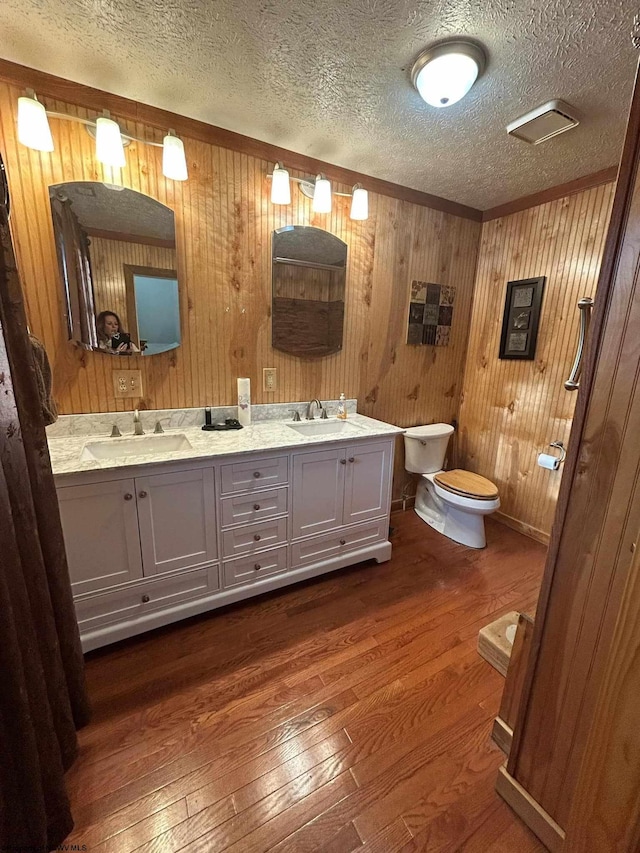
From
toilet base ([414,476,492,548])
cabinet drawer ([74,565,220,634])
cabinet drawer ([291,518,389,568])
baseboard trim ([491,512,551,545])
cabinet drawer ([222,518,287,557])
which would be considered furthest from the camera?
baseboard trim ([491,512,551,545])

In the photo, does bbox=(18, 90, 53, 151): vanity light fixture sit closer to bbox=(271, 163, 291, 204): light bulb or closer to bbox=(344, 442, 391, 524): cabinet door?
bbox=(271, 163, 291, 204): light bulb

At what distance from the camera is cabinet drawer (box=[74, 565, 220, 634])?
60.9 inches

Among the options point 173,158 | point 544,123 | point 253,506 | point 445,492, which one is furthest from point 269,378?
point 544,123

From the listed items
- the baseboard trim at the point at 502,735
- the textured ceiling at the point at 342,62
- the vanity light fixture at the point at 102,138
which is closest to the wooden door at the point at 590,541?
the baseboard trim at the point at 502,735

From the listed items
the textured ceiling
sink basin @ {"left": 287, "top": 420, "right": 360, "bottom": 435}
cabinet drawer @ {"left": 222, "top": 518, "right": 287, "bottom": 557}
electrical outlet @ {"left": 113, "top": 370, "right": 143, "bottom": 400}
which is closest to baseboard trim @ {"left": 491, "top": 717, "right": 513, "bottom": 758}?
cabinet drawer @ {"left": 222, "top": 518, "right": 287, "bottom": 557}

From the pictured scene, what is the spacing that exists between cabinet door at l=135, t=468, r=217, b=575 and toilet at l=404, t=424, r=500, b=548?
151 cm

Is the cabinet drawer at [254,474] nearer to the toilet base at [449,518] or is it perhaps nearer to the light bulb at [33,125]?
the toilet base at [449,518]

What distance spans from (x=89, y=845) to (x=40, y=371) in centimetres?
137

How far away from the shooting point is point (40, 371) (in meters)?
1.16

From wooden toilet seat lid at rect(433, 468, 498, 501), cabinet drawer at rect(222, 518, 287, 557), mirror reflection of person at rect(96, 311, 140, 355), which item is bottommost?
cabinet drawer at rect(222, 518, 287, 557)

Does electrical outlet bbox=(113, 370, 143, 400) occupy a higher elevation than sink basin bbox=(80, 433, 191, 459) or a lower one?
higher

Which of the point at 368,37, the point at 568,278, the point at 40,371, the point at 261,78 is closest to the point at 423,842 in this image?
the point at 40,371

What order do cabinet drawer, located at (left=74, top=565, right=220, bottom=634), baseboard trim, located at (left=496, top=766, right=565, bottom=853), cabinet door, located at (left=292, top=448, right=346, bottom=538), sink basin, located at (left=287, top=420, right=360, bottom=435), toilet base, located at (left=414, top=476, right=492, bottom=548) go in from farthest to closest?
toilet base, located at (left=414, top=476, right=492, bottom=548)
sink basin, located at (left=287, top=420, right=360, bottom=435)
cabinet door, located at (left=292, top=448, right=346, bottom=538)
cabinet drawer, located at (left=74, top=565, right=220, bottom=634)
baseboard trim, located at (left=496, top=766, right=565, bottom=853)

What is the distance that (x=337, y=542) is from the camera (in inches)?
84.7
